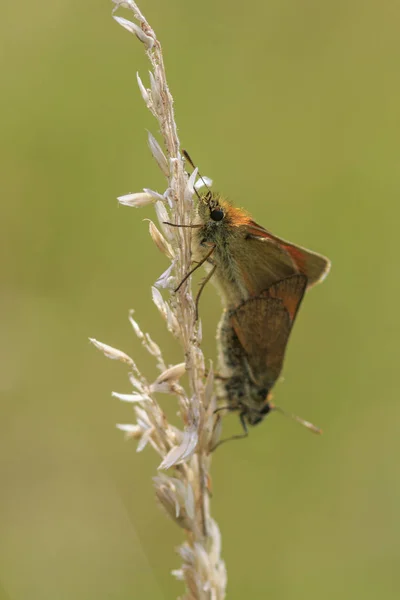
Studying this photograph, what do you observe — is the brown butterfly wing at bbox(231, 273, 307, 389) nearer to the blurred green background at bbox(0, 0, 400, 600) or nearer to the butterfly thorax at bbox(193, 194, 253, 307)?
the butterfly thorax at bbox(193, 194, 253, 307)

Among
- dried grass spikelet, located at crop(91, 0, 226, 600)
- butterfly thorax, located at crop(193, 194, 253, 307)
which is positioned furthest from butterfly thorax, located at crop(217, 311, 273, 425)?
dried grass spikelet, located at crop(91, 0, 226, 600)

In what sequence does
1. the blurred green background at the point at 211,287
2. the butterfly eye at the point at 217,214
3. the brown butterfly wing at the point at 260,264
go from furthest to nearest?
the blurred green background at the point at 211,287
the brown butterfly wing at the point at 260,264
the butterfly eye at the point at 217,214

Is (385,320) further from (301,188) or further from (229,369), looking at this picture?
(229,369)

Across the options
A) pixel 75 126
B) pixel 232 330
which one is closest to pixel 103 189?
pixel 75 126

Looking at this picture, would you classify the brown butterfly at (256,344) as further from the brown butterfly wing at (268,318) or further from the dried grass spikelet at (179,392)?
the dried grass spikelet at (179,392)

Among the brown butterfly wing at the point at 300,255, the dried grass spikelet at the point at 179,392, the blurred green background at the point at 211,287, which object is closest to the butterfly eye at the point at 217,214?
the brown butterfly wing at the point at 300,255

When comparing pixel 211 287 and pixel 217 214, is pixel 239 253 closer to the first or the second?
pixel 217 214
